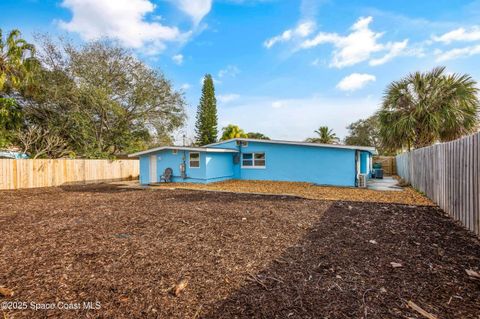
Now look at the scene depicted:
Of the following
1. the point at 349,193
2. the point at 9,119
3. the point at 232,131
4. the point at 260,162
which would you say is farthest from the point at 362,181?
the point at 9,119

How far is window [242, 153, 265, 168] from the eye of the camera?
15234 millimetres

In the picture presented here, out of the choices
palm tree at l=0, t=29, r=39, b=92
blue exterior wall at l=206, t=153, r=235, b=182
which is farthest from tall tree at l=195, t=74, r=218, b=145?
palm tree at l=0, t=29, r=39, b=92

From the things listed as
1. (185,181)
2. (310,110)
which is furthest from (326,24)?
(185,181)

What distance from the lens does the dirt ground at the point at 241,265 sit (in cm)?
232

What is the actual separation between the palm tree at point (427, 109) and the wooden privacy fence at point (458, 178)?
8148 mm

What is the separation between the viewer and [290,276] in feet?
9.58

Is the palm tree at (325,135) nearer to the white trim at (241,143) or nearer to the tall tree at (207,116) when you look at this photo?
the tall tree at (207,116)

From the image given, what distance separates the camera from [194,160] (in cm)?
1470

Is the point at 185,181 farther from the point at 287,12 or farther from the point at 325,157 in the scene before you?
the point at 287,12

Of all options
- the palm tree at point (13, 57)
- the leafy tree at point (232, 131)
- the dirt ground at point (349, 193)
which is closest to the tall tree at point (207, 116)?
the leafy tree at point (232, 131)

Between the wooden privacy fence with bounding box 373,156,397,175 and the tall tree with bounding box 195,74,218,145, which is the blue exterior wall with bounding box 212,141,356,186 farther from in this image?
the tall tree with bounding box 195,74,218,145

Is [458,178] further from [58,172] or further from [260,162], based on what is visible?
[58,172]

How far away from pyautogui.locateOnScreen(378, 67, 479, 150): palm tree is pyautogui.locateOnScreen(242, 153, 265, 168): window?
322 inches

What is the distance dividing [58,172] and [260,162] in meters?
12.4
